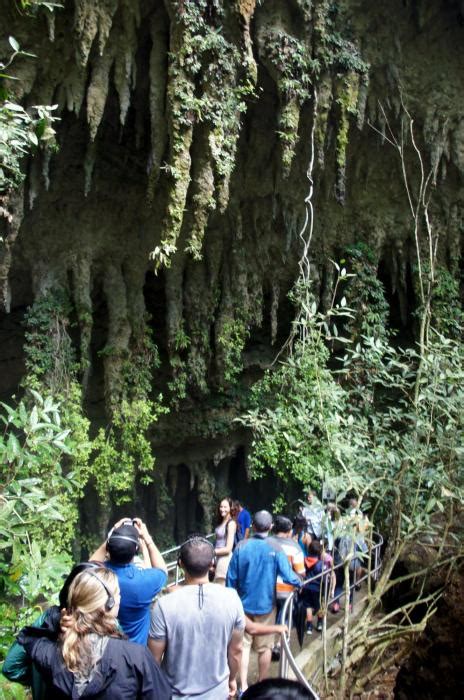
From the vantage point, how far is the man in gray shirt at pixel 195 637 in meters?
2.58

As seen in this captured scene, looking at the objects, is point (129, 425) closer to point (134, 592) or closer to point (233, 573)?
point (233, 573)

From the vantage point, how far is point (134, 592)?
2973 mm

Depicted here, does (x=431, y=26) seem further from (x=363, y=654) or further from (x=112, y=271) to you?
(x=363, y=654)

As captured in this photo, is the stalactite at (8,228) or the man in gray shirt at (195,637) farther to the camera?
the stalactite at (8,228)

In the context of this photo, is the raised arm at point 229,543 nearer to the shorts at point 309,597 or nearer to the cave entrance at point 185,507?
the shorts at point 309,597

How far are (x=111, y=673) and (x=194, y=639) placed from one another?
76 centimetres

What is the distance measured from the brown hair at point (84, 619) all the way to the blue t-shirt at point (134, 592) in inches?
39.0

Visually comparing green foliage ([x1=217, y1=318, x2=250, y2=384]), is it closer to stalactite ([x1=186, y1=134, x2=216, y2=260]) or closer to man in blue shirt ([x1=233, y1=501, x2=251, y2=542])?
stalactite ([x1=186, y1=134, x2=216, y2=260])

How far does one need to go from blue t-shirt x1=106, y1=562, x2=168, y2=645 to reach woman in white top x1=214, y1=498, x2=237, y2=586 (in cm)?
220

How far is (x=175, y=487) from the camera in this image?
1584 centimetres

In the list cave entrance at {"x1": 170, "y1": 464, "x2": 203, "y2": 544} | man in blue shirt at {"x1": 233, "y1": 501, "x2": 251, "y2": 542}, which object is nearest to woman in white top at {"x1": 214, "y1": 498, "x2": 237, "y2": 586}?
man in blue shirt at {"x1": 233, "y1": 501, "x2": 251, "y2": 542}

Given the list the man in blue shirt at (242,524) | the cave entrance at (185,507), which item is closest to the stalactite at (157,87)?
the man in blue shirt at (242,524)

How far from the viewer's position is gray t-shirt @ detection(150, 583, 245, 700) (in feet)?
8.48

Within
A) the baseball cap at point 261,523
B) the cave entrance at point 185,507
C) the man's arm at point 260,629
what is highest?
the baseball cap at point 261,523
